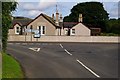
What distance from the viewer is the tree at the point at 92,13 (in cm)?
11171

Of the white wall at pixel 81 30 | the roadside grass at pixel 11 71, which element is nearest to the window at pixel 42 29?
the white wall at pixel 81 30

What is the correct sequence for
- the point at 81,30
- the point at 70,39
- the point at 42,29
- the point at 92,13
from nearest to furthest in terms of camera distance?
the point at 70,39
the point at 42,29
the point at 81,30
the point at 92,13

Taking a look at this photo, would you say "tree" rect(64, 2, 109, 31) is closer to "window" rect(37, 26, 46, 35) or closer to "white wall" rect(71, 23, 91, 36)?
"white wall" rect(71, 23, 91, 36)

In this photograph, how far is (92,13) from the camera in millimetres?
116250

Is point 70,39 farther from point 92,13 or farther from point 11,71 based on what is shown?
point 92,13

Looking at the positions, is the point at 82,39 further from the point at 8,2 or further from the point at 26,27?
the point at 8,2

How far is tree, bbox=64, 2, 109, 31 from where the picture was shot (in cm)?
11171

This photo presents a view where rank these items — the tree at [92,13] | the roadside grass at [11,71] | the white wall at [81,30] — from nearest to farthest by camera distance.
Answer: the roadside grass at [11,71] < the white wall at [81,30] < the tree at [92,13]

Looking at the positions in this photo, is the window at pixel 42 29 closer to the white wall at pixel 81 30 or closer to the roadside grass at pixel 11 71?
the white wall at pixel 81 30

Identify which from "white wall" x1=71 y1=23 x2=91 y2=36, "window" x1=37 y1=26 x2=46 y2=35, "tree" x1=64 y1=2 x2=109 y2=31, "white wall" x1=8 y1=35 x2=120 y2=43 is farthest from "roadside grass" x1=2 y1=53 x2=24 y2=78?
"tree" x1=64 y1=2 x2=109 y2=31

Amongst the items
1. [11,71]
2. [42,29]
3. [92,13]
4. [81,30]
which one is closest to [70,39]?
[42,29]

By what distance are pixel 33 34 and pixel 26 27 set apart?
26.4 feet

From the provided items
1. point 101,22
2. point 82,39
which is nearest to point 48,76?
point 82,39

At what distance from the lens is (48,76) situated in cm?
1806
